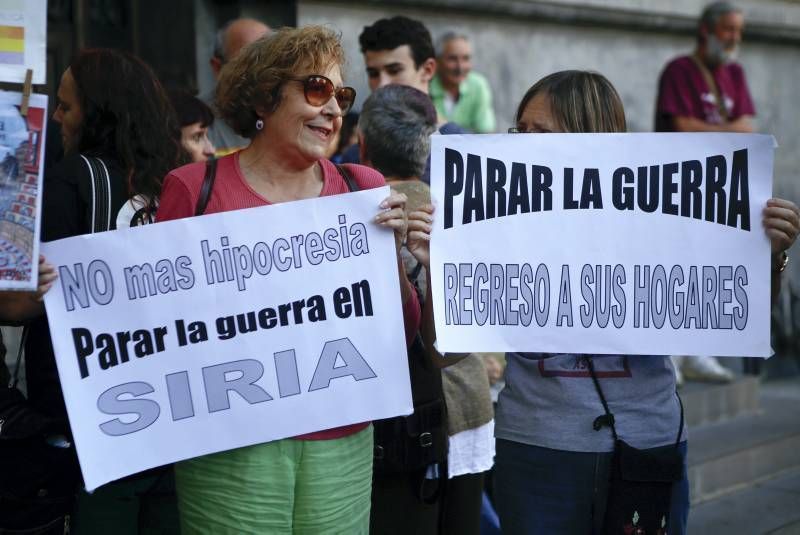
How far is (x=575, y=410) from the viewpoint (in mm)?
3240

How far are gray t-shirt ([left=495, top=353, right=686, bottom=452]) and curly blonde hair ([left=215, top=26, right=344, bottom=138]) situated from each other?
3.06 ft

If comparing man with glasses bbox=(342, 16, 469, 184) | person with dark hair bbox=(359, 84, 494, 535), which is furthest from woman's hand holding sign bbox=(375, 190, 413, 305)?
man with glasses bbox=(342, 16, 469, 184)

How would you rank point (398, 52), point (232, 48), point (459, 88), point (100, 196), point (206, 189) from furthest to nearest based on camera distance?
point (459, 88) → point (232, 48) → point (398, 52) → point (100, 196) → point (206, 189)

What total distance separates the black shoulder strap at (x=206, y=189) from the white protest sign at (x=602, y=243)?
21.6 inches

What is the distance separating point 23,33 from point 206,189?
1.82ft

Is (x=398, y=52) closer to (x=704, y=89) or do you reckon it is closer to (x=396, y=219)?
(x=396, y=219)

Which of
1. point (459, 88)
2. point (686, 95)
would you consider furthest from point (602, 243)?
point (686, 95)

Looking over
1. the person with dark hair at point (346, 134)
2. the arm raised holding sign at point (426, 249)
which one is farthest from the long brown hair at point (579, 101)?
the person with dark hair at point (346, 134)

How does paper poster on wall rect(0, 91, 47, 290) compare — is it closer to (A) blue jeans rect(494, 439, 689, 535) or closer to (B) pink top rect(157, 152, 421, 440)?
(B) pink top rect(157, 152, 421, 440)

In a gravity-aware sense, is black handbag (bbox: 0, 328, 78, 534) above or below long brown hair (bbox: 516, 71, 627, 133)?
below

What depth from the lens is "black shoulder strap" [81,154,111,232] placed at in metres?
3.39

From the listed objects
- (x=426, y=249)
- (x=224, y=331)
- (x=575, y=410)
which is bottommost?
(x=575, y=410)

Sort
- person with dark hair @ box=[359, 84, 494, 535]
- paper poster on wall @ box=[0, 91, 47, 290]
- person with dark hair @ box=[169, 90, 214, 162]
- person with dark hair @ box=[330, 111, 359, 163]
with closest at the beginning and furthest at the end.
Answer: paper poster on wall @ box=[0, 91, 47, 290] → person with dark hair @ box=[359, 84, 494, 535] → person with dark hair @ box=[169, 90, 214, 162] → person with dark hair @ box=[330, 111, 359, 163]

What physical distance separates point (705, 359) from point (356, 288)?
486 cm
